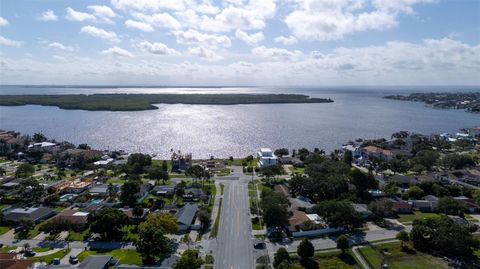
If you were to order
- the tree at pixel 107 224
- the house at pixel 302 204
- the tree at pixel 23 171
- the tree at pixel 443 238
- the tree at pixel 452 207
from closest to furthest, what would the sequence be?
the tree at pixel 443 238, the tree at pixel 107 224, the tree at pixel 452 207, the house at pixel 302 204, the tree at pixel 23 171

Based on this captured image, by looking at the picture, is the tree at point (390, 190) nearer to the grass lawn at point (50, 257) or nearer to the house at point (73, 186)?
the grass lawn at point (50, 257)

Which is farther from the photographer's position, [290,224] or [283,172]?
[283,172]

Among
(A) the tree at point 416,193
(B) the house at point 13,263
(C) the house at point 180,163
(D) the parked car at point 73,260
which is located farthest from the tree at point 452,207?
(B) the house at point 13,263

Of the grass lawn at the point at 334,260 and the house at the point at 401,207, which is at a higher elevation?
the house at the point at 401,207

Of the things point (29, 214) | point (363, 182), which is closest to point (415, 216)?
point (363, 182)

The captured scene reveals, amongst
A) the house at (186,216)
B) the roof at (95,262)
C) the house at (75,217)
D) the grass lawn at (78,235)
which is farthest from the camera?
the house at (75,217)

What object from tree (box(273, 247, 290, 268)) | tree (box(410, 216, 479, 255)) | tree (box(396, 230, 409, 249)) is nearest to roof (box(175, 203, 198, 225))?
tree (box(273, 247, 290, 268))

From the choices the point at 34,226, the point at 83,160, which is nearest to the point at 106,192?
the point at 34,226

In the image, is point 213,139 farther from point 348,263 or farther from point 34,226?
point 348,263
